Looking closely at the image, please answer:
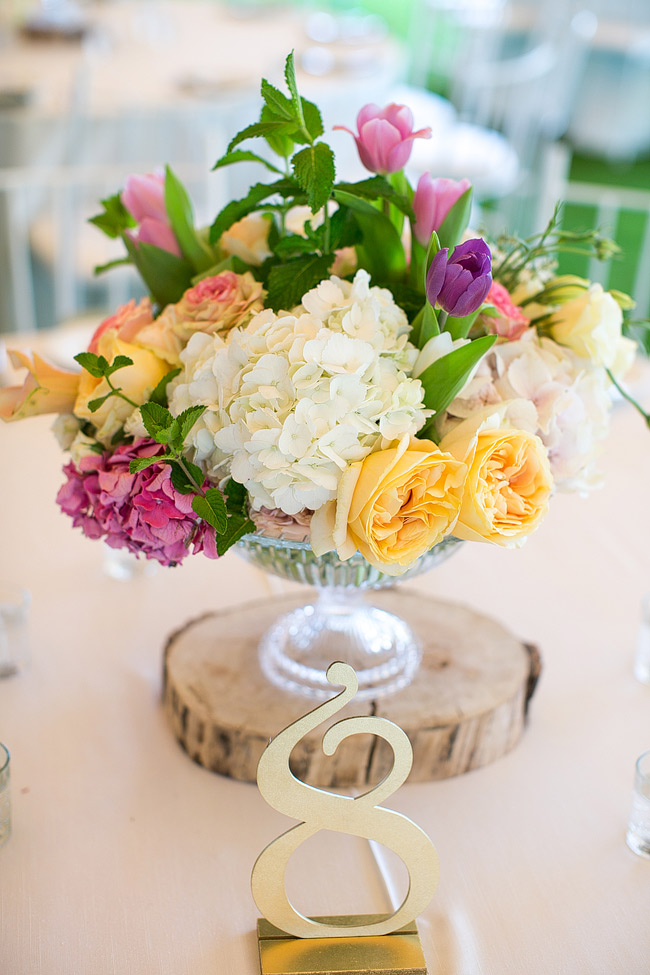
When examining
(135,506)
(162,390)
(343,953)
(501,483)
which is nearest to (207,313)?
(162,390)

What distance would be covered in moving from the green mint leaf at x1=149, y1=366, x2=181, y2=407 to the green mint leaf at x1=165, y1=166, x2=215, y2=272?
159 mm

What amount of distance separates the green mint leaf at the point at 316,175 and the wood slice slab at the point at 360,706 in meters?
0.47

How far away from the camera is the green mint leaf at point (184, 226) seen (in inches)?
34.1

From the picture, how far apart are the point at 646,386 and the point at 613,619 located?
501 millimetres

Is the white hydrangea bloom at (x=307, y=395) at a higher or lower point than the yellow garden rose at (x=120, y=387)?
higher

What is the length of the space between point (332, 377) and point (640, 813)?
18.9 inches

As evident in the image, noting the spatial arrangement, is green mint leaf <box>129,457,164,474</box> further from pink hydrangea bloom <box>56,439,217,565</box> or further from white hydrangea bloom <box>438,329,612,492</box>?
white hydrangea bloom <box>438,329,612,492</box>

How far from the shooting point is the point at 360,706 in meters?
0.94

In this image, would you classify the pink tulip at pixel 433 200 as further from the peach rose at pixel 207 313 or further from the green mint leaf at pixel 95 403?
the green mint leaf at pixel 95 403

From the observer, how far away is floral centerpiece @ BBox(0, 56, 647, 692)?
690mm

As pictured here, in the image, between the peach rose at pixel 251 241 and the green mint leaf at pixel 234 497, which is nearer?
the green mint leaf at pixel 234 497

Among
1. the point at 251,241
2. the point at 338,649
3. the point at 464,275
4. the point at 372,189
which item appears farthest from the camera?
the point at 338,649

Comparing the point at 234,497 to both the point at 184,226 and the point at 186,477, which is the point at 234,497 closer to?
the point at 186,477

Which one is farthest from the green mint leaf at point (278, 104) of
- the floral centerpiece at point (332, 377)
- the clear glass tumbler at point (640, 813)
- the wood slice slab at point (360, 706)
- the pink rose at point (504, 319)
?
the clear glass tumbler at point (640, 813)
